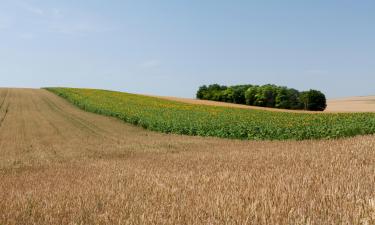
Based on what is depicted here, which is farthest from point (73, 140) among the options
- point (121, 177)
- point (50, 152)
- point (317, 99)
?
point (317, 99)

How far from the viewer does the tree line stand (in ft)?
216

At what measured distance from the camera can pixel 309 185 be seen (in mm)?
6395

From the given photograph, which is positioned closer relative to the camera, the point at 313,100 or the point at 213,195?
the point at 213,195

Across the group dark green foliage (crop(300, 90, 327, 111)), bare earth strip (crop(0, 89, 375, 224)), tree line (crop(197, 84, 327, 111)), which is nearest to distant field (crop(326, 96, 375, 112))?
dark green foliage (crop(300, 90, 327, 111))

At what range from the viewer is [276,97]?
68000 millimetres

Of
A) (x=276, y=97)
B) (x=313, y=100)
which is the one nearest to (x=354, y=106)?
(x=313, y=100)

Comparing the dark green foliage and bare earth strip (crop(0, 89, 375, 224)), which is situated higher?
the dark green foliage

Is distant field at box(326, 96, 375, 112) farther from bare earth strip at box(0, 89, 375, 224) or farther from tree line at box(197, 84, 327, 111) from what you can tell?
bare earth strip at box(0, 89, 375, 224)

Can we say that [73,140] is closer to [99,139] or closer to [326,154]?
[99,139]

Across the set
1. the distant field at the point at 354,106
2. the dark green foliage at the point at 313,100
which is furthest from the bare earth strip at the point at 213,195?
the distant field at the point at 354,106

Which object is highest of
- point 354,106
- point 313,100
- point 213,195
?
point 313,100

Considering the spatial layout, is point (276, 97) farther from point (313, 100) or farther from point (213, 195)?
point (213, 195)

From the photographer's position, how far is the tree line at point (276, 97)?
216 ft

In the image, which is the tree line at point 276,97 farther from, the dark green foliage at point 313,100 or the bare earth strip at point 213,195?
the bare earth strip at point 213,195
